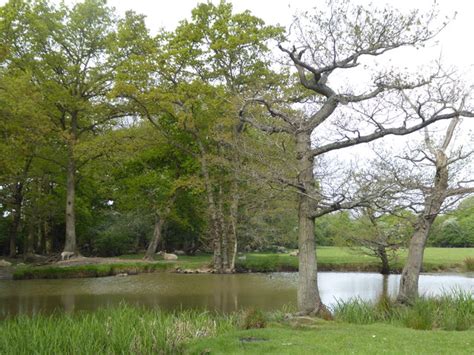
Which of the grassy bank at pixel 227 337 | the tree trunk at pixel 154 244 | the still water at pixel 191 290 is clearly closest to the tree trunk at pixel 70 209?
the tree trunk at pixel 154 244

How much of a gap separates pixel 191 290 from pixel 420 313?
33.5 feet

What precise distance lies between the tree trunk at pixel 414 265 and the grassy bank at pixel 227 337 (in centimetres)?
232

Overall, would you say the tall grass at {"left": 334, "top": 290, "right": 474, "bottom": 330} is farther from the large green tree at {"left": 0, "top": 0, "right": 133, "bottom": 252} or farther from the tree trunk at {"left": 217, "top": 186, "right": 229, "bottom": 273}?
the large green tree at {"left": 0, "top": 0, "right": 133, "bottom": 252}

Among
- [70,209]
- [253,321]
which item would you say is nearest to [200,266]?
[70,209]

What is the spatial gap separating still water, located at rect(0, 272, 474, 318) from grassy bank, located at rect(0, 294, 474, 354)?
15.3 feet

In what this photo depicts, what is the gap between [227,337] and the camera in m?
8.02

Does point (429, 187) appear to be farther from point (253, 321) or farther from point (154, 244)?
point (154, 244)

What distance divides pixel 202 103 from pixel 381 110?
16.6 m

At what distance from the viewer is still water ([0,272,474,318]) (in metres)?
15.2

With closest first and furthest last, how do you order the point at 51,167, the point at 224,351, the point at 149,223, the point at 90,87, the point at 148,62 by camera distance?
the point at 224,351
the point at 148,62
the point at 90,87
the point at 51,167
the point at 149,223

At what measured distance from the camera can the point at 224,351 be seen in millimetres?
7348

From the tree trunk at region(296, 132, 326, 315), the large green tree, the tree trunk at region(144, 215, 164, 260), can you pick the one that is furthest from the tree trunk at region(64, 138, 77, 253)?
the tree trunk at region(296, 132, 326, 315)

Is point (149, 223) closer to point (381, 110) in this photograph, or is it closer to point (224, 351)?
point (381, 110)

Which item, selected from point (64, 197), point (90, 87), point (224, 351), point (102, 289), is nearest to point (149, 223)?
point (64, 197)
